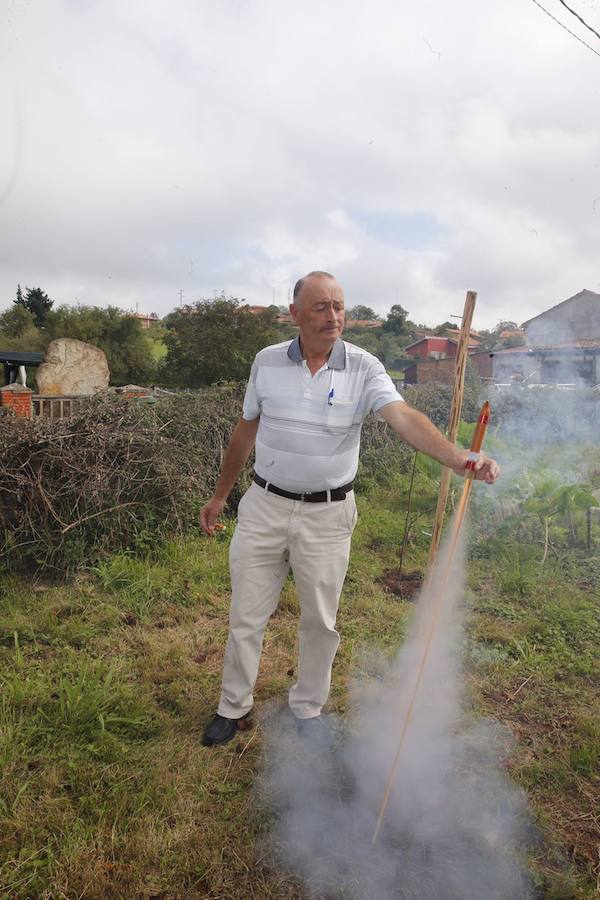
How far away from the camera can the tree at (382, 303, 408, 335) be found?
50188mm

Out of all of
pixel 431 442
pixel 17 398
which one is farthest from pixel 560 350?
pixel 17 398

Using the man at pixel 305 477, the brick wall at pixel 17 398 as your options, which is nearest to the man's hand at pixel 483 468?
the man at pixel 305 477

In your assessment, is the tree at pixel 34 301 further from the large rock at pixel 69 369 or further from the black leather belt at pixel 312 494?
the black leather belt at pixel 312 494

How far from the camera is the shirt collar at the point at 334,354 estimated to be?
2.63 metres

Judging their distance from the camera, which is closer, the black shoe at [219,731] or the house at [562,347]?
the black shoe at [219,731]

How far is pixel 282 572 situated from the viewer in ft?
9.61

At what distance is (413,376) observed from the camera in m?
35.5

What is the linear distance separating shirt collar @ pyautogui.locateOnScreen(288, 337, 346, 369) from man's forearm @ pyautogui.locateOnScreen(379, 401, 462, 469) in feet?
0.98

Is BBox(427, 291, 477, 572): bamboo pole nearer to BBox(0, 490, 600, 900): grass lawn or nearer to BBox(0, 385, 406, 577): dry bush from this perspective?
BBox(0, 490, 600, 900): grass lawn

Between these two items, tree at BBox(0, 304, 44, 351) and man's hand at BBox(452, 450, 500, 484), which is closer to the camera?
man's hand at BBox(452, 450, 500, 484)

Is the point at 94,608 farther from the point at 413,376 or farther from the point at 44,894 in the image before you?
the point at 413,376

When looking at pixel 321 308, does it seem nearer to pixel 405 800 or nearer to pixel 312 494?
pixel 312 494

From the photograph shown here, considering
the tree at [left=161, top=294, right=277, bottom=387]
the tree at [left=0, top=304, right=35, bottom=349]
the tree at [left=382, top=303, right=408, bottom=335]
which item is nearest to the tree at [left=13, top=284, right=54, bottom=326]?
the tree at [left=0, top=304, right=35, bottom=349]

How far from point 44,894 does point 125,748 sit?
0.73m
